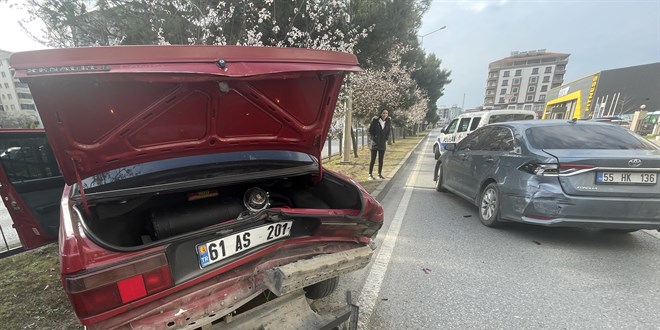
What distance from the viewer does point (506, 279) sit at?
2.81m

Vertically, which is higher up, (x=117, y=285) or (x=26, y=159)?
(x=26, y=159)

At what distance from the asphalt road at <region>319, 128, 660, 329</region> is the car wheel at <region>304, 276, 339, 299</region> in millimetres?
242

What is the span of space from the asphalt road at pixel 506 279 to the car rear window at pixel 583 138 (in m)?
1.18

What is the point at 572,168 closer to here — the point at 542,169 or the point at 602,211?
the point at 542,169

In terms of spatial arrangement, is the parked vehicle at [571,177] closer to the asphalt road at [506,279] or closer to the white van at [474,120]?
the asphalt road at [506,279]

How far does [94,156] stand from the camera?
1.67 metres

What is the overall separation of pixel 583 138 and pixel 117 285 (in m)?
4.88

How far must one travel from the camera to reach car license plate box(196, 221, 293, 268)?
152 centimetres

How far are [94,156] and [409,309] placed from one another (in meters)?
2.48

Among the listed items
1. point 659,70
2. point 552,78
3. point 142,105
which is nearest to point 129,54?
point 142,105

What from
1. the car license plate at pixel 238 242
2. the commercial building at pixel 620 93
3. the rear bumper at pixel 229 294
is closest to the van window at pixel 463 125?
the rear bumper at pixel 229 294

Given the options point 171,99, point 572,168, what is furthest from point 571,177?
point 171,99

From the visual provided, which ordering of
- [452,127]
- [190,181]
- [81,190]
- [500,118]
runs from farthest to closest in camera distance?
[452,127] → [500,118] → [190,181] → [81,190]

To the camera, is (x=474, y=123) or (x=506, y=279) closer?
(x=506, y=279)
